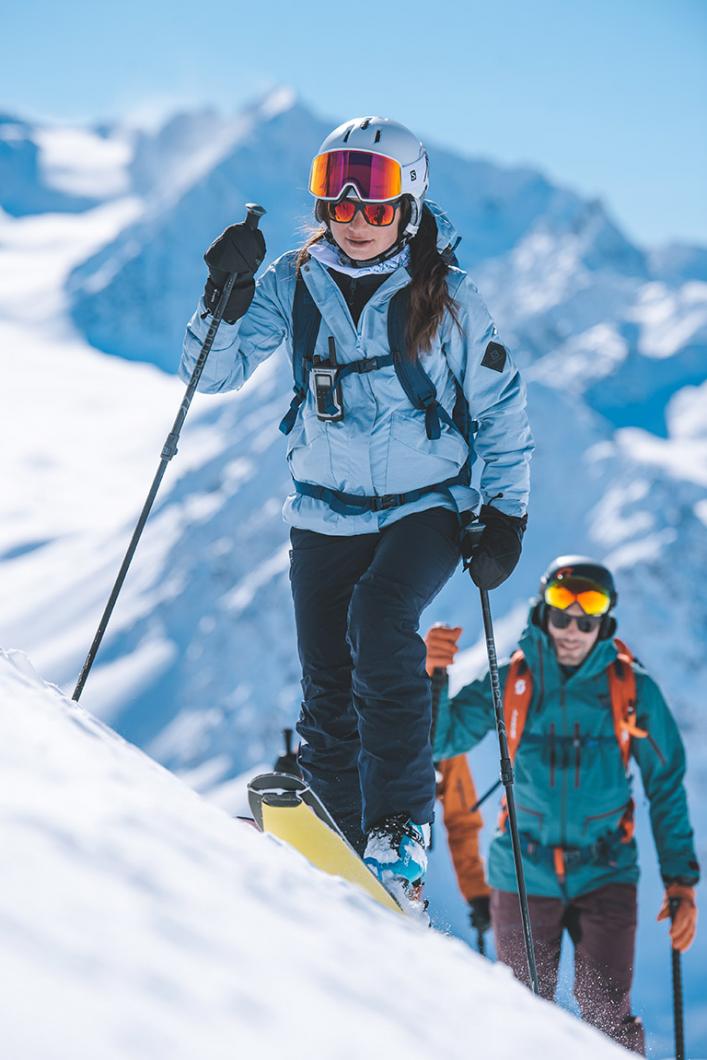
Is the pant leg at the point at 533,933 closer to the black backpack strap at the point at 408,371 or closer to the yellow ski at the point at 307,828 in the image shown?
the yellow ski at the point at 307,828

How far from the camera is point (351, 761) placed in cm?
424

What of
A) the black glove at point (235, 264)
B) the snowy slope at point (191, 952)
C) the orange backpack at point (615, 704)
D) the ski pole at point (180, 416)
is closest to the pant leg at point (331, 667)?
the ski pole at point (180, 416)

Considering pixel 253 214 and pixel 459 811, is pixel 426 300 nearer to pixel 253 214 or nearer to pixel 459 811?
pixel 253 214

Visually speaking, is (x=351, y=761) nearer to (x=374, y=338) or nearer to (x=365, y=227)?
(x=374, y=338)

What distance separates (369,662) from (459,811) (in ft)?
12.1

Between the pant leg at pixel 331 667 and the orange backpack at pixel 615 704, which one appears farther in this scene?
the orange backpack at pixel 615 704

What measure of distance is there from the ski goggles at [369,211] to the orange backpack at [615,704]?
288cm

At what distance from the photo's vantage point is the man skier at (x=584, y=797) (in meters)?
5.81

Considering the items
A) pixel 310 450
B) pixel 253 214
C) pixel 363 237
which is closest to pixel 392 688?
pixel 310 450

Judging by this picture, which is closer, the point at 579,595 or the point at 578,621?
the point at 578,621

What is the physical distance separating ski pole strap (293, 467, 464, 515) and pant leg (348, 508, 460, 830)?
0.27 metres

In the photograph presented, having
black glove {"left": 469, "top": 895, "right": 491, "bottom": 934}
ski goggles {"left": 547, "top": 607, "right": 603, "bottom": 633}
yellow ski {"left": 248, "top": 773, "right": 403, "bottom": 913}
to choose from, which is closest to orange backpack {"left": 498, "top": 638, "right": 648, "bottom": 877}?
ski goggles {"left": 547, "top": 607, "right": 603, "bottom": 633}

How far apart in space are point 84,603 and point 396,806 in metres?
86.2

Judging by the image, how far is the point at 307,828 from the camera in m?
3.41
